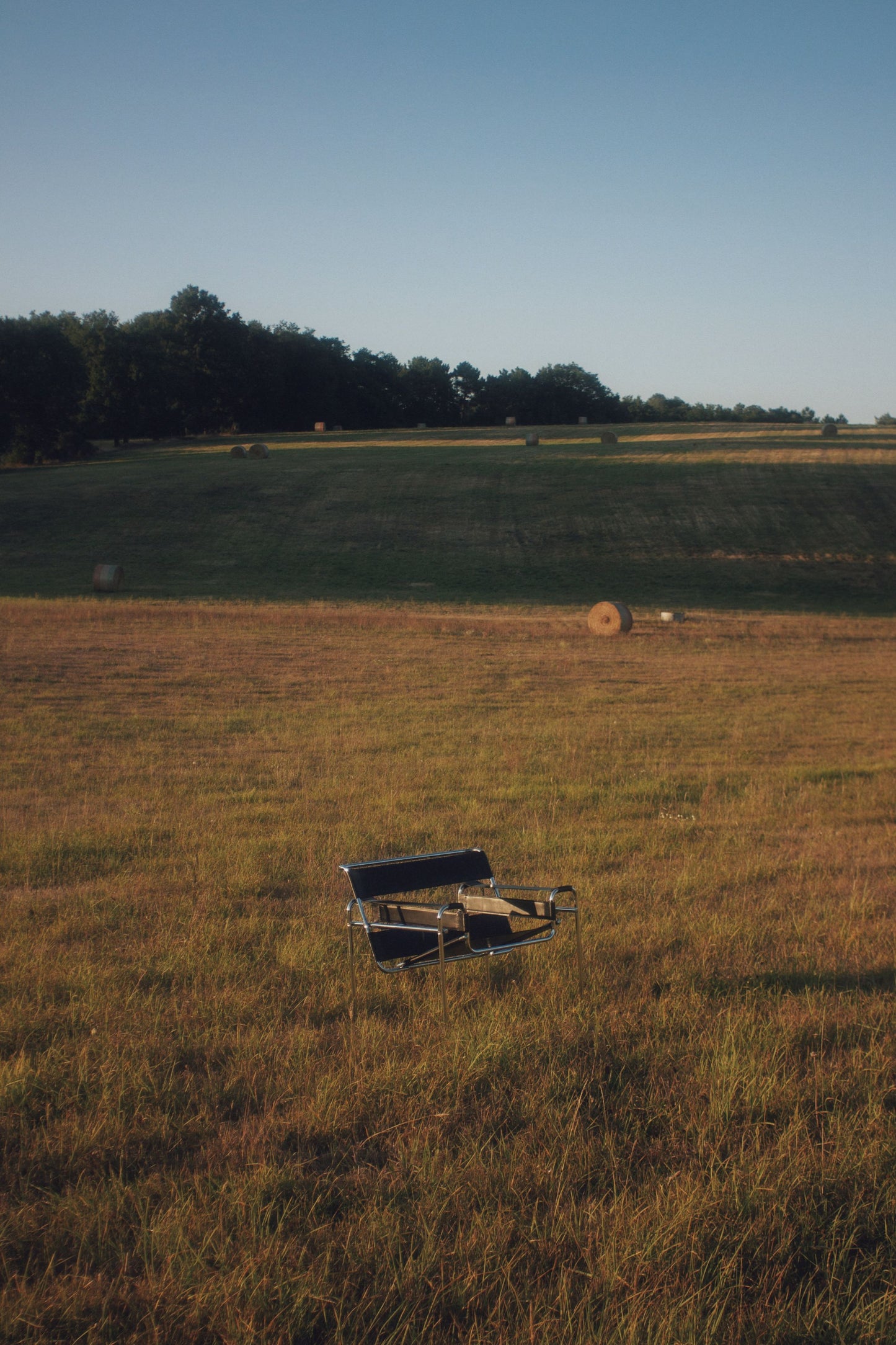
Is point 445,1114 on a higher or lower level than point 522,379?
lower

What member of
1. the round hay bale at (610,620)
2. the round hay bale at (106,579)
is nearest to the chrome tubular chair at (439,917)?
the round hay bale at (610,620)

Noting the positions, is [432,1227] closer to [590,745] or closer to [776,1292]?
[776,1292]

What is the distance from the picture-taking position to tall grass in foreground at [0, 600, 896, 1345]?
2855 mm

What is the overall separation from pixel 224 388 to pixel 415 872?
279 feet

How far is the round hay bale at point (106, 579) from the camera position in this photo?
3070 cm

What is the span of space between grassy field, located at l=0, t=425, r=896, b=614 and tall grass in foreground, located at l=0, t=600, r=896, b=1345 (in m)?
23.2

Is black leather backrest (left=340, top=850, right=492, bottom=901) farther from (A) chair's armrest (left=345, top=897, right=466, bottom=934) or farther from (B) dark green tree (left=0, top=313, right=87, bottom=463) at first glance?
(B) dark green tree (left=0, top=313, right=87, bottom=463)

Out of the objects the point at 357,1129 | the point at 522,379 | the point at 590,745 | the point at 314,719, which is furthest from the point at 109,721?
the point at 522,379

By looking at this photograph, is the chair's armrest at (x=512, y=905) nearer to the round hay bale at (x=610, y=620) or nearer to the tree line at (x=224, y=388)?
the round hay bale at (x=610, y=620)

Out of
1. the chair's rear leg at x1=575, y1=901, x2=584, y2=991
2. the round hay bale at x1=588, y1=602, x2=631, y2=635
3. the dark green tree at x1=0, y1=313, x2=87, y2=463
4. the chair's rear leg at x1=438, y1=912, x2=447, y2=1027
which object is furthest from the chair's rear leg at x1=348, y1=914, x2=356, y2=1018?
the dark green tree at x1=0, y1=313, x2=87, y2=463

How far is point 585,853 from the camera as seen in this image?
7344mm

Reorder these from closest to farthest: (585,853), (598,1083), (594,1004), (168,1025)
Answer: (598,1083), (168,1025), (594,1004), (585,853)

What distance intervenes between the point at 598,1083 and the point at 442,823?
425 centimetres

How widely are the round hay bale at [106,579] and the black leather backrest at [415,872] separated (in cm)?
2734
